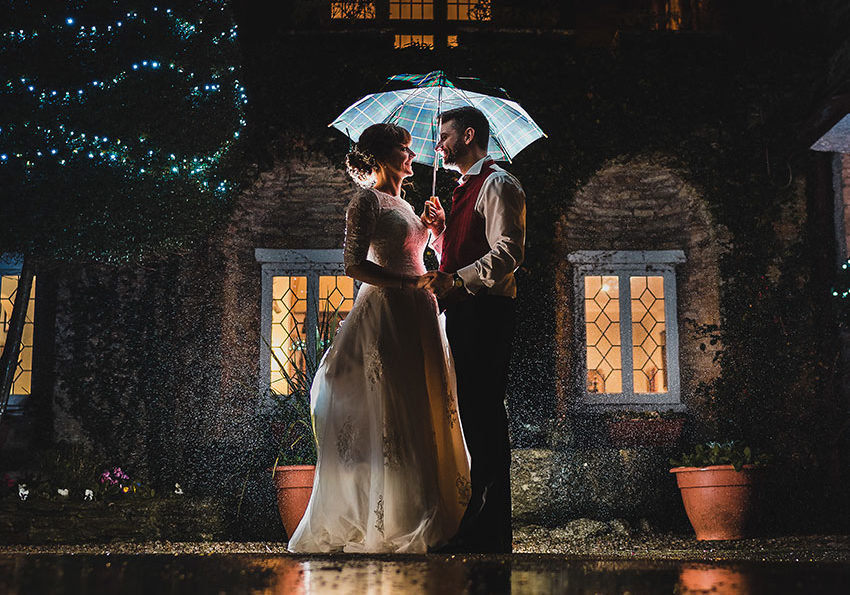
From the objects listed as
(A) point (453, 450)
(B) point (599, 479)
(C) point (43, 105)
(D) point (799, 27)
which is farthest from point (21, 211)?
(D) point (799, 27)

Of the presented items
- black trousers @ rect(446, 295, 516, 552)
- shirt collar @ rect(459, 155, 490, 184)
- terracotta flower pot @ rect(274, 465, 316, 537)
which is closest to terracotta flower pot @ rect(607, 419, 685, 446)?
terracotta flower pot @ rect(274, 465, 316, 537)

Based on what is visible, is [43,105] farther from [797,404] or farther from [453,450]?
[797,404]

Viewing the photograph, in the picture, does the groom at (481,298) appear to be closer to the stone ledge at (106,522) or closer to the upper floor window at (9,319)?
the stone ledge at (106,522)

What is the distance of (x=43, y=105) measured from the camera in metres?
5.95

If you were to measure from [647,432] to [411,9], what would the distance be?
14.4ft

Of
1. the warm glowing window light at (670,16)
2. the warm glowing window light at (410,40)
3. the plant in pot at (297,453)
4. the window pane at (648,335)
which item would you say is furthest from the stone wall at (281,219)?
the warm glowing window light at (670,16)

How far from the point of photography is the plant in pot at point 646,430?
303 inches

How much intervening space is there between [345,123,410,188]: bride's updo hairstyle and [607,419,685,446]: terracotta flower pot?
4.45m

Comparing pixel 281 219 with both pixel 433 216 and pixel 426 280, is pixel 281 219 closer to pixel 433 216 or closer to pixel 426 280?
pixel 433 216

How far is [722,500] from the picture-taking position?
21.9 ft

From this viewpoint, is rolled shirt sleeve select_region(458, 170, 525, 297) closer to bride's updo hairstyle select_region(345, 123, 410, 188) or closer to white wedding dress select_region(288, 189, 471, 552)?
white wedding dress select_region(288, 189, 471, 552)

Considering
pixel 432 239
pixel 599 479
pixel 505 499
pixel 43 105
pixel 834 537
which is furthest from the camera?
pixel 599 479

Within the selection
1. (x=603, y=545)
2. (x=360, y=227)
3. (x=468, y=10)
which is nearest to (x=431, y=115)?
(x=360, y=227)

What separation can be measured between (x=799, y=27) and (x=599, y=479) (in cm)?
436
